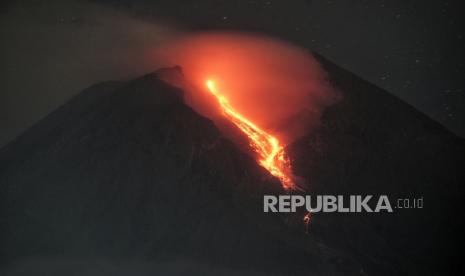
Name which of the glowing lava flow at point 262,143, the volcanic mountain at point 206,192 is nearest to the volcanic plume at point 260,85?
the glowing lava flow at point 262,143

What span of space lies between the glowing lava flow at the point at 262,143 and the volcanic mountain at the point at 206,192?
27.3 inches

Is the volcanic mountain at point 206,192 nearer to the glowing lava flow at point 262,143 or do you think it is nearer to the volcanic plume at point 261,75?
the glowing lava flow at point 262,143

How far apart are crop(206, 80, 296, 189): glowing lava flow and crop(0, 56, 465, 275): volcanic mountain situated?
0.69 metres

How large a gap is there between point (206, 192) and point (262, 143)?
287 centimetres

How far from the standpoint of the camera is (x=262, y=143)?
82.4 ft

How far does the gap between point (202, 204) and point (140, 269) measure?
5102 mm

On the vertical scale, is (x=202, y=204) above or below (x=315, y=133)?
below

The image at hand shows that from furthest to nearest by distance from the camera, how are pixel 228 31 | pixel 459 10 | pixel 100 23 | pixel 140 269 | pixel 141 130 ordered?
pixel 141 130 < pixel 140 269 < pixel 228 31 < pixel 100 23 < pixel 459 10

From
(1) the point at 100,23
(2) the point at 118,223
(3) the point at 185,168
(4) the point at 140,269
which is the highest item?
(1) the point at 100,23

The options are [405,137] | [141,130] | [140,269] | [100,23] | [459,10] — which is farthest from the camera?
[141,130]

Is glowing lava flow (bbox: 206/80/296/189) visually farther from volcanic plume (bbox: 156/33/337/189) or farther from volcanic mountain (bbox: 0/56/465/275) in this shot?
volcanic mountain (bbox: 0/56/465/275)

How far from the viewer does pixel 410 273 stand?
55.6 feet

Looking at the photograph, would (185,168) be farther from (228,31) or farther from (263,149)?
(228,31)

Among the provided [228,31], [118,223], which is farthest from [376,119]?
[118,223]
